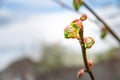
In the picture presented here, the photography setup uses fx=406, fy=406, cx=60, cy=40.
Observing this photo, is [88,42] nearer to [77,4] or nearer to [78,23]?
[78,23]

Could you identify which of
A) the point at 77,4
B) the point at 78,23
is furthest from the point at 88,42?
the point at 77,4

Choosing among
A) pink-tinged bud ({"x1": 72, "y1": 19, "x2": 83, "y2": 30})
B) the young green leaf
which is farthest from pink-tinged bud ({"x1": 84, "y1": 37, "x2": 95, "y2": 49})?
the young green leaf

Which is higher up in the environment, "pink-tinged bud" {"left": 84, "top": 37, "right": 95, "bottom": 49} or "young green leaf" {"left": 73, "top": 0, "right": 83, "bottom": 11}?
"young green leaf" {"left": 73, "top": 0, "right": 83, "bottom": 11}

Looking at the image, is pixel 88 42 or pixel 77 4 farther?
pixel 77 4

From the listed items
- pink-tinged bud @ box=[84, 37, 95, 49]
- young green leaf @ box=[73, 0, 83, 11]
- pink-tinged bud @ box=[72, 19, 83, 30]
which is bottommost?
pink-tinged bud @ box=[84, 37, 95, 49]

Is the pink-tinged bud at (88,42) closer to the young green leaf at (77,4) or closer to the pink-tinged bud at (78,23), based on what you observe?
the pink-tinged bud at (78,23)

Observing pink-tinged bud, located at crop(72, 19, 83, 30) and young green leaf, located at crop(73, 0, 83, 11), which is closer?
pink-tinged bud, located at crop(72, 19, 83, 30)

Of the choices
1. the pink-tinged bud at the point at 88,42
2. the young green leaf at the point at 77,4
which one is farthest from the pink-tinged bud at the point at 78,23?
the young green leaf at the point at 77,4

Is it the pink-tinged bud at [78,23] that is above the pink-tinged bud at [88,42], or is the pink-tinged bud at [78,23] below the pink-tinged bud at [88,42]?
above

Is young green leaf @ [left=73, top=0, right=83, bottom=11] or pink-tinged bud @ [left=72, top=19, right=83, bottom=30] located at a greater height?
young green leaf @ [left=73, top=0, right=83, bottom=11]

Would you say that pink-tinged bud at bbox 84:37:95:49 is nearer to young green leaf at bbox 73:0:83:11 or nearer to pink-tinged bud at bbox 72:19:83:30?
pink-tinged bud at bbox 72:19:83:30

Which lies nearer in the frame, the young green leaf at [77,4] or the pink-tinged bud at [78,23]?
the pink-tinged bud at [78,23]

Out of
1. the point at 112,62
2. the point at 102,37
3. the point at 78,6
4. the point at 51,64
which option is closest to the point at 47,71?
the point at 51,64
